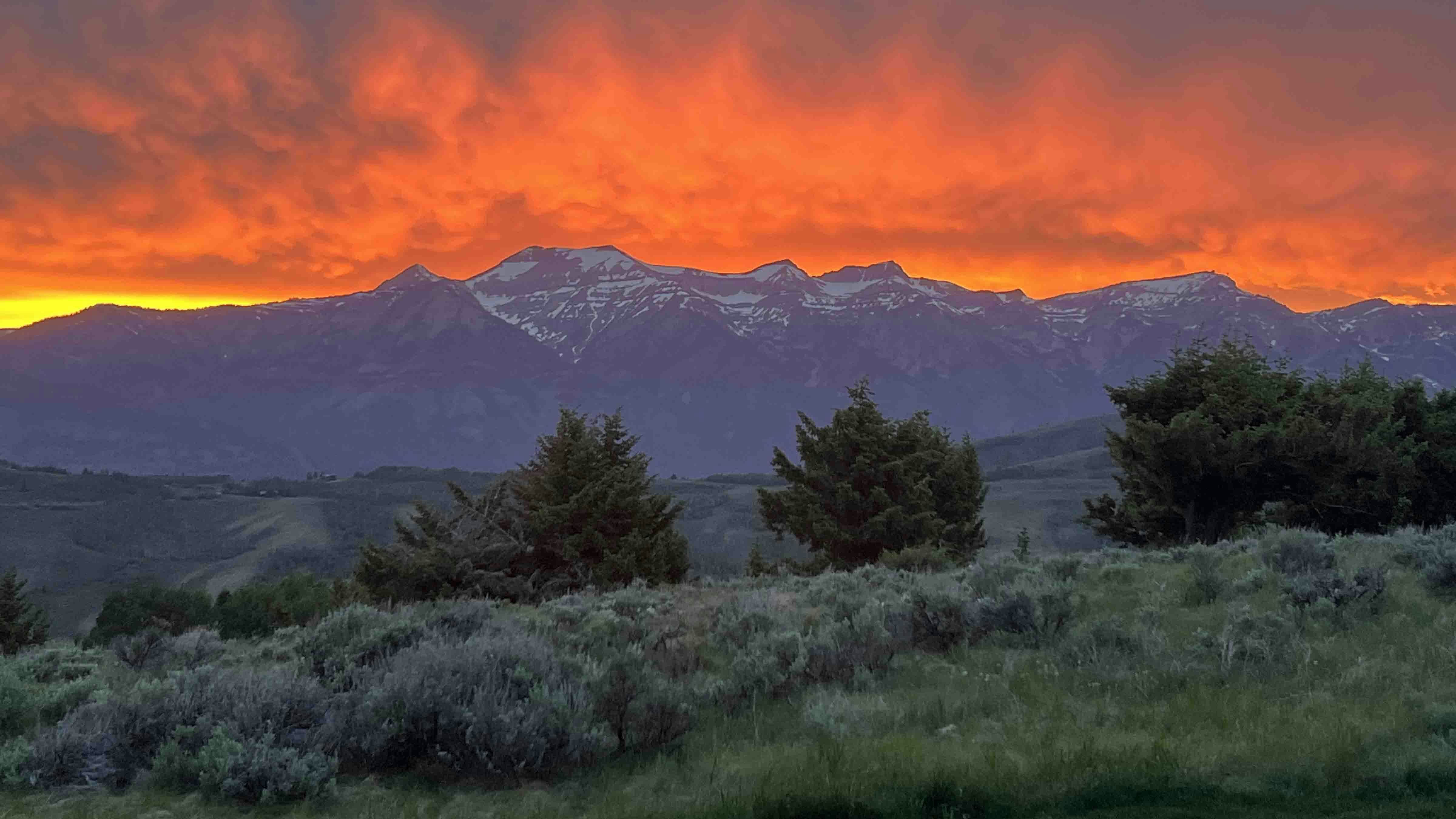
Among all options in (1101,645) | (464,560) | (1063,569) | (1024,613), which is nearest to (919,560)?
(1063,569)

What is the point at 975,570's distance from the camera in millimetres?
13266

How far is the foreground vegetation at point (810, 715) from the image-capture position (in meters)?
5.86

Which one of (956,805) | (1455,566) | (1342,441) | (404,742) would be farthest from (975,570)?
(1342,441)

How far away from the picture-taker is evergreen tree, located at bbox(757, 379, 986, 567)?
35125 millimetres

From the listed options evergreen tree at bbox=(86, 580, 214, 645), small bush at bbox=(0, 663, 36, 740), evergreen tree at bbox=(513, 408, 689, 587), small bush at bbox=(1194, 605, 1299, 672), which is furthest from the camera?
evergreen tree at bbox=(86, 580, 214, 645)

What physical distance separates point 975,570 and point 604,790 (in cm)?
837

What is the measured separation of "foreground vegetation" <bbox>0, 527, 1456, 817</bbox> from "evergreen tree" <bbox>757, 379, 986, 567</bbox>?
22236 millimetres

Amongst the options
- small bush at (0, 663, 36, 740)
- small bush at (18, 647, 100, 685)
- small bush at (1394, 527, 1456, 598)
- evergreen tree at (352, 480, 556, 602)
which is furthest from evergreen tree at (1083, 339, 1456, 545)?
small bush at (0, 663, 36, 740)

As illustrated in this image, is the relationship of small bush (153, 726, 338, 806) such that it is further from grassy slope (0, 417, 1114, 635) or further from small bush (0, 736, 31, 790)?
grassy slope (0, 417, 1114, 635)

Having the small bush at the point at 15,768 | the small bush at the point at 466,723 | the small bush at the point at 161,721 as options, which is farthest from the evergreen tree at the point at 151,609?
the small bush at the point at 466,723

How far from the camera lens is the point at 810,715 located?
7.35 m

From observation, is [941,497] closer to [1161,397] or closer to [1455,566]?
[1161,397]

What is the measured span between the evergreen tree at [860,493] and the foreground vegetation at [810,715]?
73.0 feet

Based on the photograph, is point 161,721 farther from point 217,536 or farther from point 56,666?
point 217,536
